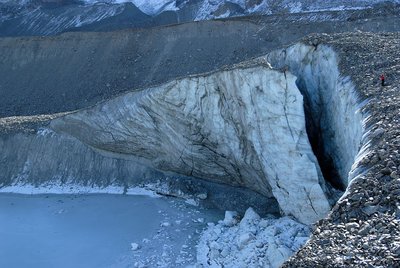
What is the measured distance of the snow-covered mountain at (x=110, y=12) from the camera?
38.4 m

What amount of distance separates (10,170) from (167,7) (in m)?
26.0

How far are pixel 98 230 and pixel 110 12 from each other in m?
29.5

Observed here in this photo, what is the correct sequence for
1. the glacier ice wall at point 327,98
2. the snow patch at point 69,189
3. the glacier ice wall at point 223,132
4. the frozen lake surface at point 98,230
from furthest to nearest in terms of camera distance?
the snow patch at point 69,189 < the frozen lake surface at point 98,230 < the glacier ice wall at point 223,132 < the glacier ice wall at point 327,98

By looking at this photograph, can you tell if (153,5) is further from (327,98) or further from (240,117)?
(327,98)

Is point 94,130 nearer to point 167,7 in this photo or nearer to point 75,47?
point 75,47

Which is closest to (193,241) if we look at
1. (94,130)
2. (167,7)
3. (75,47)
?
(94,130)

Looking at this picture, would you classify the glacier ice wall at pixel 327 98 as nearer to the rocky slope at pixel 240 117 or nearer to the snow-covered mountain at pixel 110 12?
the rocky slope at pixel 240 117

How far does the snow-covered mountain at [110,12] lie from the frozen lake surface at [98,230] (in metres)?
21.8

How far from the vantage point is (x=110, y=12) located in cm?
4375

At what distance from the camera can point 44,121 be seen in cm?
2181

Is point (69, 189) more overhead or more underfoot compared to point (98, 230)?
more overhead

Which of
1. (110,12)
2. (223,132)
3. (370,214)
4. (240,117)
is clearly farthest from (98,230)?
(110,12)

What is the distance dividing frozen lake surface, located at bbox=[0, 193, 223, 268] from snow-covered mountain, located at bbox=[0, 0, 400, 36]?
71.5 ft

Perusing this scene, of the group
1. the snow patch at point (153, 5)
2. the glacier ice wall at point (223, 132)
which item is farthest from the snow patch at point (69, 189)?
the snow patch at point (153, 5)
